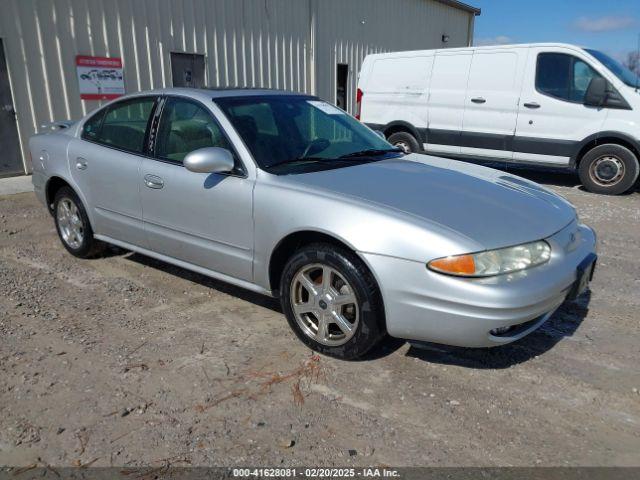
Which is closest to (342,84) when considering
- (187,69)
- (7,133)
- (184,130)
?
(187,69)

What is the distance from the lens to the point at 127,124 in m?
4.23

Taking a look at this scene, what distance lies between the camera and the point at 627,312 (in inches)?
150

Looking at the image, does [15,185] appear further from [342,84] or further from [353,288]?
[342,84]

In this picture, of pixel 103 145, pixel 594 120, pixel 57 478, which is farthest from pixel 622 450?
pixel 594 120

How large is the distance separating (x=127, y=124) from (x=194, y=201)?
114 cm

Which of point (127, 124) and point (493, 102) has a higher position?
point (127, 124)

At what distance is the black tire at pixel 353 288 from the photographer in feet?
9.44

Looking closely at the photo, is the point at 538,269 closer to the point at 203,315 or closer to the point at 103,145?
the point at 203,315

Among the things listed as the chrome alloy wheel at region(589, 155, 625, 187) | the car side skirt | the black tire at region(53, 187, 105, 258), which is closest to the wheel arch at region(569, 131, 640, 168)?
the chrome alloy wheel at region(589, 155, 625, 187)

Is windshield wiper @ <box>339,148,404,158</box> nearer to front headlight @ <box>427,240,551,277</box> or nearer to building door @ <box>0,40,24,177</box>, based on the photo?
front headlight @ <box>427,240,551,277</box>

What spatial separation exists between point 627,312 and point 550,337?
0.82 metres

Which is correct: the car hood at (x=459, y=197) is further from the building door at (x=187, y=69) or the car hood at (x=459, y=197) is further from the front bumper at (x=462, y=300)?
the building door at (x=187, y=69)

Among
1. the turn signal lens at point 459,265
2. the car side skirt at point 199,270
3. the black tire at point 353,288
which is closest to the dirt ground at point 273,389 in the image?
the black tire at point 353,288

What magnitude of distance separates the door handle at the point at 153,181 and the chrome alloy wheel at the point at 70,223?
3.88ft
